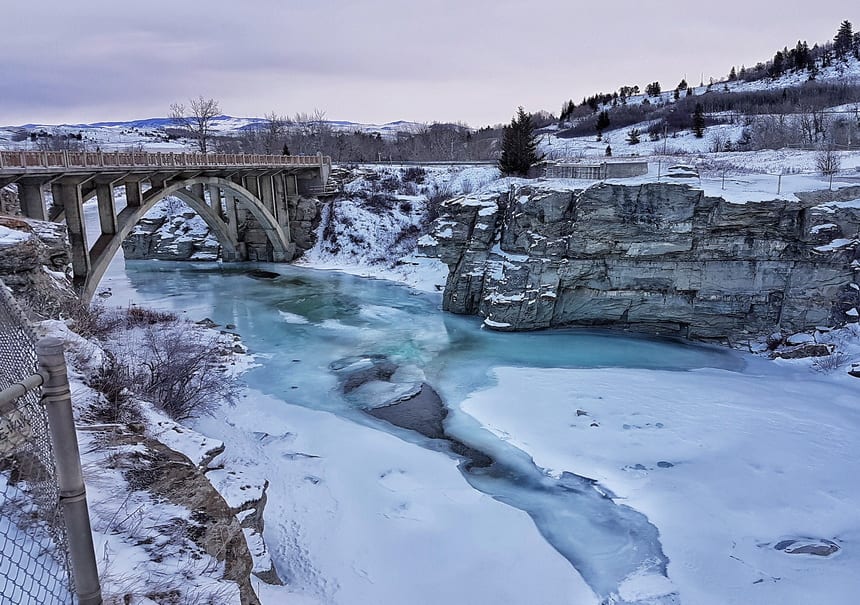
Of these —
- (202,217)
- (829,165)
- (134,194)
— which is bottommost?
(202,217)

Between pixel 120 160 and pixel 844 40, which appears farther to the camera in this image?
pixel 844 40

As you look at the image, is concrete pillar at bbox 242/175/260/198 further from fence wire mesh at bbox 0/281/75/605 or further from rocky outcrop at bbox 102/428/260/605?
fence wire mesh at bbox 0/281/75/605

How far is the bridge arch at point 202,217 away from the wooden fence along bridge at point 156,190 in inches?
1.4

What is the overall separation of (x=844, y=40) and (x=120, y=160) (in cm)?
9330

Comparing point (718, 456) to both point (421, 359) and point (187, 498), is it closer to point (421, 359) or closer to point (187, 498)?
point (421, 359)

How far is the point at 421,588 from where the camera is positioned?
7.79 metres

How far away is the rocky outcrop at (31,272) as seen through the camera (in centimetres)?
1036

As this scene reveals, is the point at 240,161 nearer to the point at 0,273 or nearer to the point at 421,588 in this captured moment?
the point at 0,273

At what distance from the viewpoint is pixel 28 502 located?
3.94m

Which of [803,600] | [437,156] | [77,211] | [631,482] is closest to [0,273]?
[77,211]

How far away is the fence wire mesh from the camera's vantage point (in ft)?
10.5

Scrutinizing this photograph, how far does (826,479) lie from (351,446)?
348 inches

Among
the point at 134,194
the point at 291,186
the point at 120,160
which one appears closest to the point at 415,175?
the point at 291,186

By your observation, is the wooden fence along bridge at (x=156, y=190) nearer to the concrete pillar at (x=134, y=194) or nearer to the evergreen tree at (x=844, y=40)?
the concrete pillar at (x=134, y=194)
